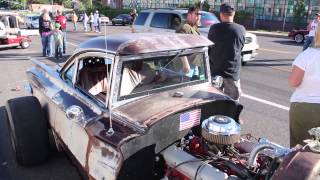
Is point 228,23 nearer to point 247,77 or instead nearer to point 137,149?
point 137,149

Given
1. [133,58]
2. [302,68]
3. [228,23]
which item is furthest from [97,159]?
[228,23]

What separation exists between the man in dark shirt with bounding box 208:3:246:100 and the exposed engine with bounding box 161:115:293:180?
1772 mm

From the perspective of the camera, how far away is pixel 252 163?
2859 mm

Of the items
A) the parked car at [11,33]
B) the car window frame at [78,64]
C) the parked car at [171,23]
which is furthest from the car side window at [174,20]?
the car window frame at [78,64]

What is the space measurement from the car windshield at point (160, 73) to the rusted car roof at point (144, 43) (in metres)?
0.13

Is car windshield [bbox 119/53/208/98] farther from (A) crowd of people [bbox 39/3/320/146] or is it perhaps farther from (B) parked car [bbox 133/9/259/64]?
(B) parked car [bbox 133/9/259/64]

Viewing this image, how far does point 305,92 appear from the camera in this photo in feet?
11.5

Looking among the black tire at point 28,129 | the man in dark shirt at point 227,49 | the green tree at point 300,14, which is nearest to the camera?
the black tire at point 28,129

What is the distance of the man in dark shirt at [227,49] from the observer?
16.5 feet

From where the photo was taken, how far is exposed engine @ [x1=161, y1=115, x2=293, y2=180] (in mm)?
2791

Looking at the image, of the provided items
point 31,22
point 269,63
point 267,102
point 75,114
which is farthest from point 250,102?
point 31,22

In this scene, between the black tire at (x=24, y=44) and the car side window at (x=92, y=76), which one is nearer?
the car side window at (x=92, y=76)

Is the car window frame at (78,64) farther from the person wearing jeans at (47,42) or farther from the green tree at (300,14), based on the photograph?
the green tree at (300,14)

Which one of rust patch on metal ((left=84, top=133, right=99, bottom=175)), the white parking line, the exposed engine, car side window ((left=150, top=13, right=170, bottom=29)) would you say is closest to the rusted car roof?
rust patch on metal ((left=84, top=133, right=99, bottom=175))
